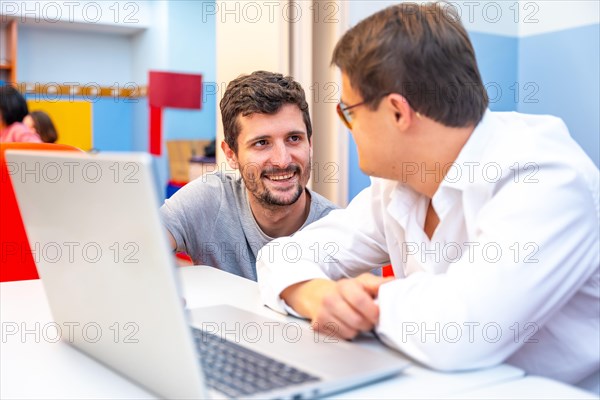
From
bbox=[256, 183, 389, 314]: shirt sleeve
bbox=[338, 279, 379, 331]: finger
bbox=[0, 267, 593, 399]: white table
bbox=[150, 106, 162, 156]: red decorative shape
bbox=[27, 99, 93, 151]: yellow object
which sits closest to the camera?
bbox=[0, 267, 593, 399]: white table

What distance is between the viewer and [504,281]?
0.85 m

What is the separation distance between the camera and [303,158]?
5.88 feet

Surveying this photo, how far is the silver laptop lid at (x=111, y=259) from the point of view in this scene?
640mm

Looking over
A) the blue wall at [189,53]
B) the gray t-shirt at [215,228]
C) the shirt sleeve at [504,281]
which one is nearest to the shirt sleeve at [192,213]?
the gray t-shirt at [215,228]

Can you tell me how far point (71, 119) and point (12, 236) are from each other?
18.8 feet

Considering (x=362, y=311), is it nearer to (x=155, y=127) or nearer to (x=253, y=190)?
(x=253, y=190)

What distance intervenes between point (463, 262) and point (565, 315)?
22 cm

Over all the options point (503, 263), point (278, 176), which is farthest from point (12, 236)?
point (503, 263)

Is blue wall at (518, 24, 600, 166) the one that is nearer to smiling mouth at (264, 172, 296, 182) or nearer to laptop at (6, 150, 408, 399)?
smiling mouth at (264, 172, 296, 182)

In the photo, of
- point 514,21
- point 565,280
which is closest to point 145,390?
point 565,280

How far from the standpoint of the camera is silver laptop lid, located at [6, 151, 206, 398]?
640 mm

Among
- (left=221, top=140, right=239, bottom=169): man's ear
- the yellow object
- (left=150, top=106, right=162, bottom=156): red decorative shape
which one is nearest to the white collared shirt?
(left=221, top=140, right=239, bottom=169): man's ear

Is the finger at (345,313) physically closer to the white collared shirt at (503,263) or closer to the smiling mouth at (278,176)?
the white collared shirt at (503,263)

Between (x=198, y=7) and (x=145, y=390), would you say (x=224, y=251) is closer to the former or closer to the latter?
(x=145, y=390)
